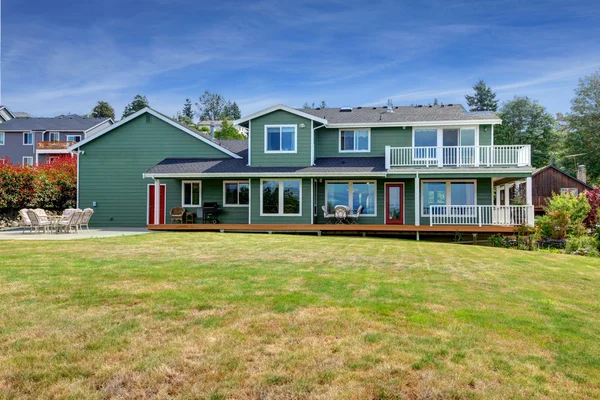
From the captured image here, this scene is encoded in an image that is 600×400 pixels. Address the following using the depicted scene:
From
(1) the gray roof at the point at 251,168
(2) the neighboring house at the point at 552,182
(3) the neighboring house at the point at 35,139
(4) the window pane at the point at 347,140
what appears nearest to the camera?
(1) the gray roof at the point at 251,168

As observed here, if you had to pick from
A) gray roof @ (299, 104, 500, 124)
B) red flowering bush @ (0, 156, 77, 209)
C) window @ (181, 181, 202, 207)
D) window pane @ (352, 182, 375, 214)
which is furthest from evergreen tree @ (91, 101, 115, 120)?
window pane @ (352, 182, 375, 214)

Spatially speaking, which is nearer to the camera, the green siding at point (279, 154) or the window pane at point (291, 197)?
the window pane at point (291, 197)

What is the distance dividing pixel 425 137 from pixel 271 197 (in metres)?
7.83

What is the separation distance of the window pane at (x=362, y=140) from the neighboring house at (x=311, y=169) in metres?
0.05

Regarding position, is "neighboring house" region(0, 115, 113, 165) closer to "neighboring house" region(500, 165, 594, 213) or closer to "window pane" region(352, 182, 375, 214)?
"window pane" region(352, 182, 375, 214)

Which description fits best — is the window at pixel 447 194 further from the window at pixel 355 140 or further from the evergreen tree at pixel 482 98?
the evergreen tree at pixel 482 98

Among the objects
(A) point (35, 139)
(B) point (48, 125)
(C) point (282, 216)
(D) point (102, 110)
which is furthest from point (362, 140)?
(D) point (102, 110)

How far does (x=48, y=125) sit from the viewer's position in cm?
4325

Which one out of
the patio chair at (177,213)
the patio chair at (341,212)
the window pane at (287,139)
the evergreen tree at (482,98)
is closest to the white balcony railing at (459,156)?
the patio chair at (341,212)

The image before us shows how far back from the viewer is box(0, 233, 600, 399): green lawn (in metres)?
2.94

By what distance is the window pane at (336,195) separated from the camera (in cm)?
1955

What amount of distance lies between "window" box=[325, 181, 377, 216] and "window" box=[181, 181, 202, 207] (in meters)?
6.17

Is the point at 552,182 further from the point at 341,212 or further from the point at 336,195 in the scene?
the point at 341,212

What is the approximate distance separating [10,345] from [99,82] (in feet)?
94.1
